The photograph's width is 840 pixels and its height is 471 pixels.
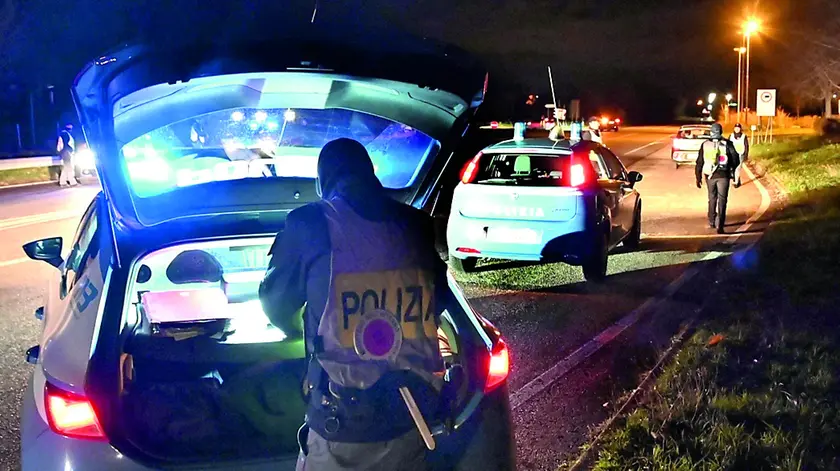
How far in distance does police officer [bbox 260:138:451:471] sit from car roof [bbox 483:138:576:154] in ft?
23.2

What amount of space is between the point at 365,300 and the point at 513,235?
7.10 metres

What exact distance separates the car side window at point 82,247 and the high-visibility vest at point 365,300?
171 centimetres

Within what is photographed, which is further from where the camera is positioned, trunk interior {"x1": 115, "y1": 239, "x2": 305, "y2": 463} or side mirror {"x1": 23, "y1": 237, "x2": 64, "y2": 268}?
side mirror {"x1": 23, "y1": 237, "x2": 64, "y2": 268}

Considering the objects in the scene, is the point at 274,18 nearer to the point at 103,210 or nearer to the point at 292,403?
the point at 103,210

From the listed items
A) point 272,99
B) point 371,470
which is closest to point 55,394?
point 371,470

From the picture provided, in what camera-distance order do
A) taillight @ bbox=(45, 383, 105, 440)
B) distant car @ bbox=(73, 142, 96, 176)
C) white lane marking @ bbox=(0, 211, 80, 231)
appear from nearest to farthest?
taillight @ bbox=(45, 383, 105, 440)
white lane marking @ bbox=(0, 211, 80, 231)
distant car @ bbox=(73, 142, 96, 176)

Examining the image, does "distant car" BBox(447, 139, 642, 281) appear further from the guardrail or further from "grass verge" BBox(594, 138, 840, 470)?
the guardrail

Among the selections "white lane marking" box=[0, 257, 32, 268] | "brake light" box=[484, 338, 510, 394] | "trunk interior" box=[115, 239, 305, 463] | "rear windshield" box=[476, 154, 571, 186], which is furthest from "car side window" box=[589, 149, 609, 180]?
"white lane marking" box=[0, 257, 32, 268]

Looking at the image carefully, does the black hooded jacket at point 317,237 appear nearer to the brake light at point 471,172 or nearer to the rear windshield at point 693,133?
the brake light at point 471,172

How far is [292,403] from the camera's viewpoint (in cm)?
366

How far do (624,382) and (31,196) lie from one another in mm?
17649

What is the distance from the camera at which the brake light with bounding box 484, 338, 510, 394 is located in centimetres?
332

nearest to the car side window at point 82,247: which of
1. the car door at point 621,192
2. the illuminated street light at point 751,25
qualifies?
the car door at point 621,192

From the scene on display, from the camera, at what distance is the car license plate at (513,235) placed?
31.2ft
